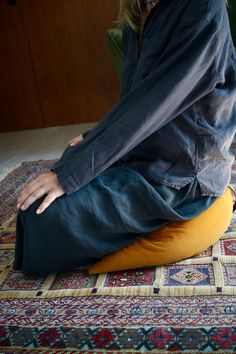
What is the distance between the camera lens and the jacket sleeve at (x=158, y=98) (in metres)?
0.89

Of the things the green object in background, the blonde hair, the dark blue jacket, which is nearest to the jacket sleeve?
the dark blue jacket

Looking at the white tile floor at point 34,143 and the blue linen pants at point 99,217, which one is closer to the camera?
the blue linen pants at point 99,217

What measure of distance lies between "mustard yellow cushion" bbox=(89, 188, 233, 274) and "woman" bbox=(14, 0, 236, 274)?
3 cm

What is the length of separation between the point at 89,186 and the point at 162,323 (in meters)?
0.36

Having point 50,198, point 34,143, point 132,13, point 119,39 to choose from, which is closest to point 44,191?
point 50,198

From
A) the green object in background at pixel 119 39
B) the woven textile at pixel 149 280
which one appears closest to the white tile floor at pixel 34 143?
the green object in background at pixel 119 39

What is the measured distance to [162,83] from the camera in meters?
0.92

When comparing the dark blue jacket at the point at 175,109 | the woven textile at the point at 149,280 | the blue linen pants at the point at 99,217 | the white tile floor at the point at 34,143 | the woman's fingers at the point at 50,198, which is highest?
the dark blue jacket at the point at 175,109

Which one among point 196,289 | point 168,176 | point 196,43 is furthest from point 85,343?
point 196,43

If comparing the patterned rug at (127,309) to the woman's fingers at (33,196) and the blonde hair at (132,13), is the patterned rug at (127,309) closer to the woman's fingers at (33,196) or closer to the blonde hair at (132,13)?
the woman's fingers at (33,196)

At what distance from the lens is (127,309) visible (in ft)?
3.04

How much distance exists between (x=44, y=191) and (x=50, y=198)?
27 mm

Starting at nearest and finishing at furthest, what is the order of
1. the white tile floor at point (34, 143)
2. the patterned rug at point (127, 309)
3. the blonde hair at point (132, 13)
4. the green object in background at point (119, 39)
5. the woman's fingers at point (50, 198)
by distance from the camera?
the patterned rug at point (127, 309) → the woman's fingers at point (50, 198) → the blonde hair at point (132, 13) → the green object in background at point (119, 39) → the white tile floor at point (34, 143)

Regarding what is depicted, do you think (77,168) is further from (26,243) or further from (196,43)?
(196,43)
